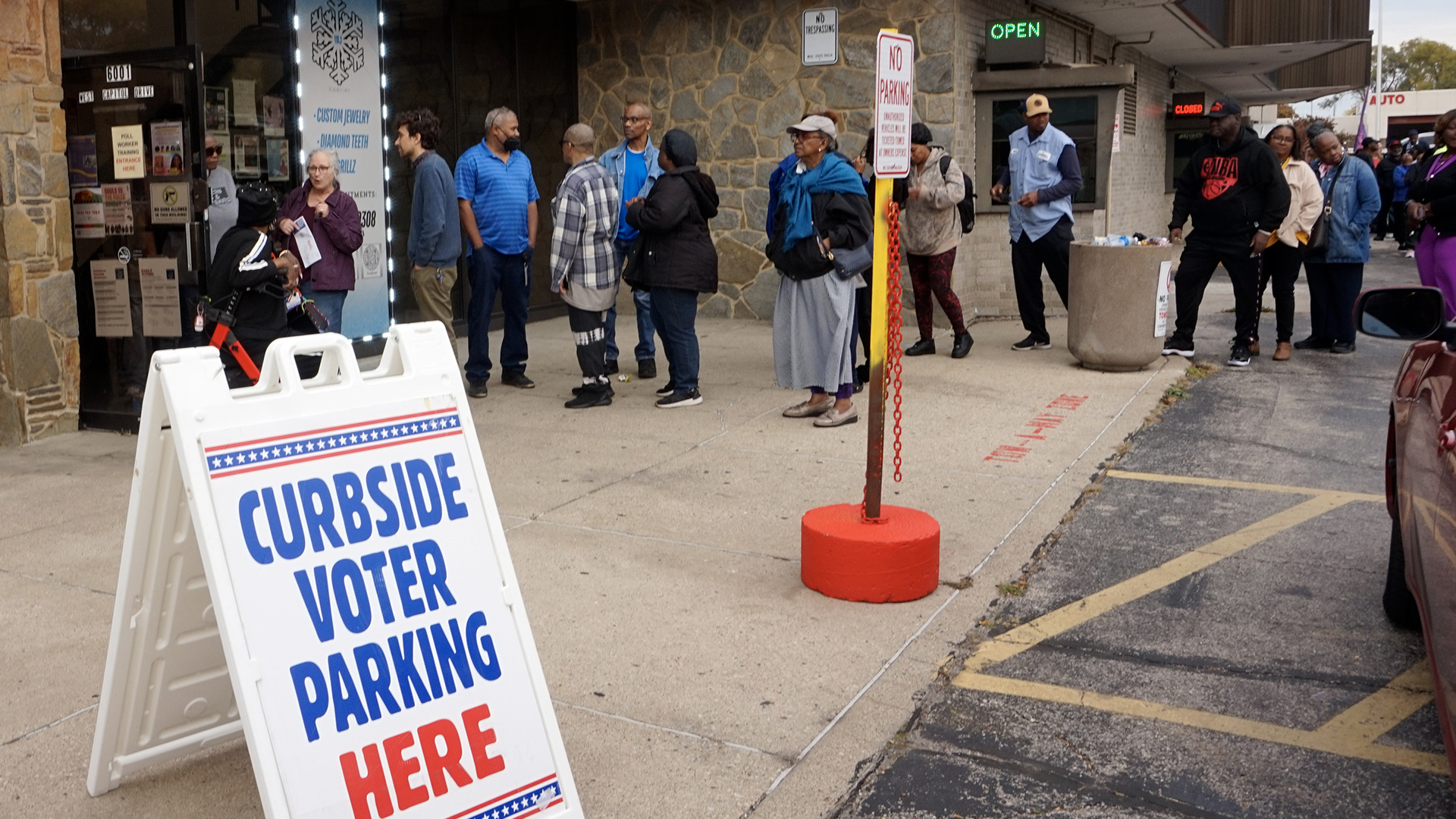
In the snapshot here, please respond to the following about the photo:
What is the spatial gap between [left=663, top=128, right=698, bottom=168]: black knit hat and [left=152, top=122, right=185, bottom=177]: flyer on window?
2.86 metres

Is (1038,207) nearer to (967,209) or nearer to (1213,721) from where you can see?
(967,209)

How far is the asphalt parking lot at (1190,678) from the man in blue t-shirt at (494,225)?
4.32m

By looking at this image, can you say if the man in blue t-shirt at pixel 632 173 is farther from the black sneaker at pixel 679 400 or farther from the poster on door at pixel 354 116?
the poster on door at pixel 354 116

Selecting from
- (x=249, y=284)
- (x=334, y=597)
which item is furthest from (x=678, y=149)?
(x=334, y=597)

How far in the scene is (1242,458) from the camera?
23.1 feet

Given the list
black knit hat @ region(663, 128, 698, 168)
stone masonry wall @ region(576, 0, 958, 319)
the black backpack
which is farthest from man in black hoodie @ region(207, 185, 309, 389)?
stone masonry wall @ region(576, 0, 958, 319)

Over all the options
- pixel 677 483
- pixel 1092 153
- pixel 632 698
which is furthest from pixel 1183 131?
pixel 632 698

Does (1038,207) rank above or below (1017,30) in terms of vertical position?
below

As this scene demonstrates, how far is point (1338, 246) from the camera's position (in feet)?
33.2

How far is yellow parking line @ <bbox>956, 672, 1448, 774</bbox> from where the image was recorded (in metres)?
3.52

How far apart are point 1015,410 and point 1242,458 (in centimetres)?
152

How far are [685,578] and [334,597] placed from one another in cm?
234

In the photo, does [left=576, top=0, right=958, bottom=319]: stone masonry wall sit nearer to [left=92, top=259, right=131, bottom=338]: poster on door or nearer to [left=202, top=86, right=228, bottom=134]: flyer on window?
[left=202, top=86, right=228, bottom=134]: flyer on window

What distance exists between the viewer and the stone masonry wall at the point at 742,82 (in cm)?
1141
